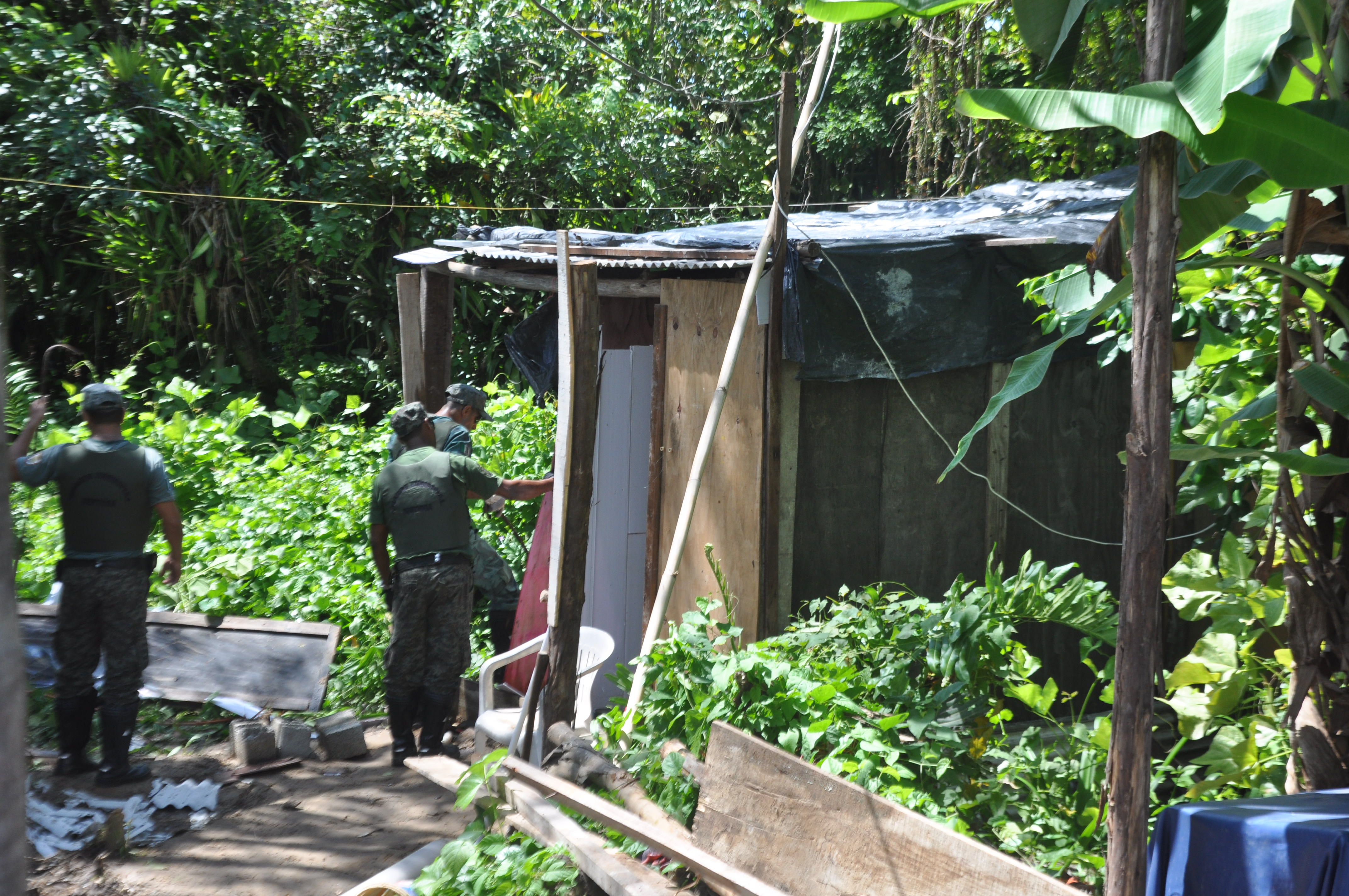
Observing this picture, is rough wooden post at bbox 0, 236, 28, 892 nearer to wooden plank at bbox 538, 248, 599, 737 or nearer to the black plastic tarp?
wooden plank at bbox 538, 248, 599, 737

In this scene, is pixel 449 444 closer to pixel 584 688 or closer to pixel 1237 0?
pixel 584 688

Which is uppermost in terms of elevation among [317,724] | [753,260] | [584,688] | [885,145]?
[885,145]

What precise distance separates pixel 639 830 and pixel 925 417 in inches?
107

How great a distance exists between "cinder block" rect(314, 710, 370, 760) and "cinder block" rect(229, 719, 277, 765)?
255mm

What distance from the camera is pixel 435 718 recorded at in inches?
219

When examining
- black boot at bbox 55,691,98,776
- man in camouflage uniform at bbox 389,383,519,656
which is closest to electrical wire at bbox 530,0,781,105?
man in camouflage uniform at bbox 389,383,519,656

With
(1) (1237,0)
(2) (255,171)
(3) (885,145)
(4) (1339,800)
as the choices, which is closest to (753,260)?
(1) (1237,0)

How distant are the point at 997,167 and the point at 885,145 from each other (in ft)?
11.7

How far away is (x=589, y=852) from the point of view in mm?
3301

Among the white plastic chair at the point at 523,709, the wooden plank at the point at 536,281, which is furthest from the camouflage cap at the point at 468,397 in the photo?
the white plastic chair at the point at 523,709

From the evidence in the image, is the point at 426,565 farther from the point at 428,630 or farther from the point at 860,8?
the point at 860,8

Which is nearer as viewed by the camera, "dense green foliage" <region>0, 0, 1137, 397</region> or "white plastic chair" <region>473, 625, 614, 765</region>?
"white plastic chair" <region>473, 625, 614, 765</region>

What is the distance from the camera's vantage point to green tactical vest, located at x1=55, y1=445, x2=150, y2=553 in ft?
17.2

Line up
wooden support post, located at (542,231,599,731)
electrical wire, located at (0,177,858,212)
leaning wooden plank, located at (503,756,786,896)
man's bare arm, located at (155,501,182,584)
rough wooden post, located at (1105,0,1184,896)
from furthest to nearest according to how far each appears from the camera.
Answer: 1. electrical wire, located at (0,177,858,212)
2. man's bare arm, located at (155,501,182,584)
3. wooden support post, located at (542,231,599,731)
4. leaning wooden plank, located at (503,756,786,896)
5. rough wooden post, located at (1105,0,1184,896)
